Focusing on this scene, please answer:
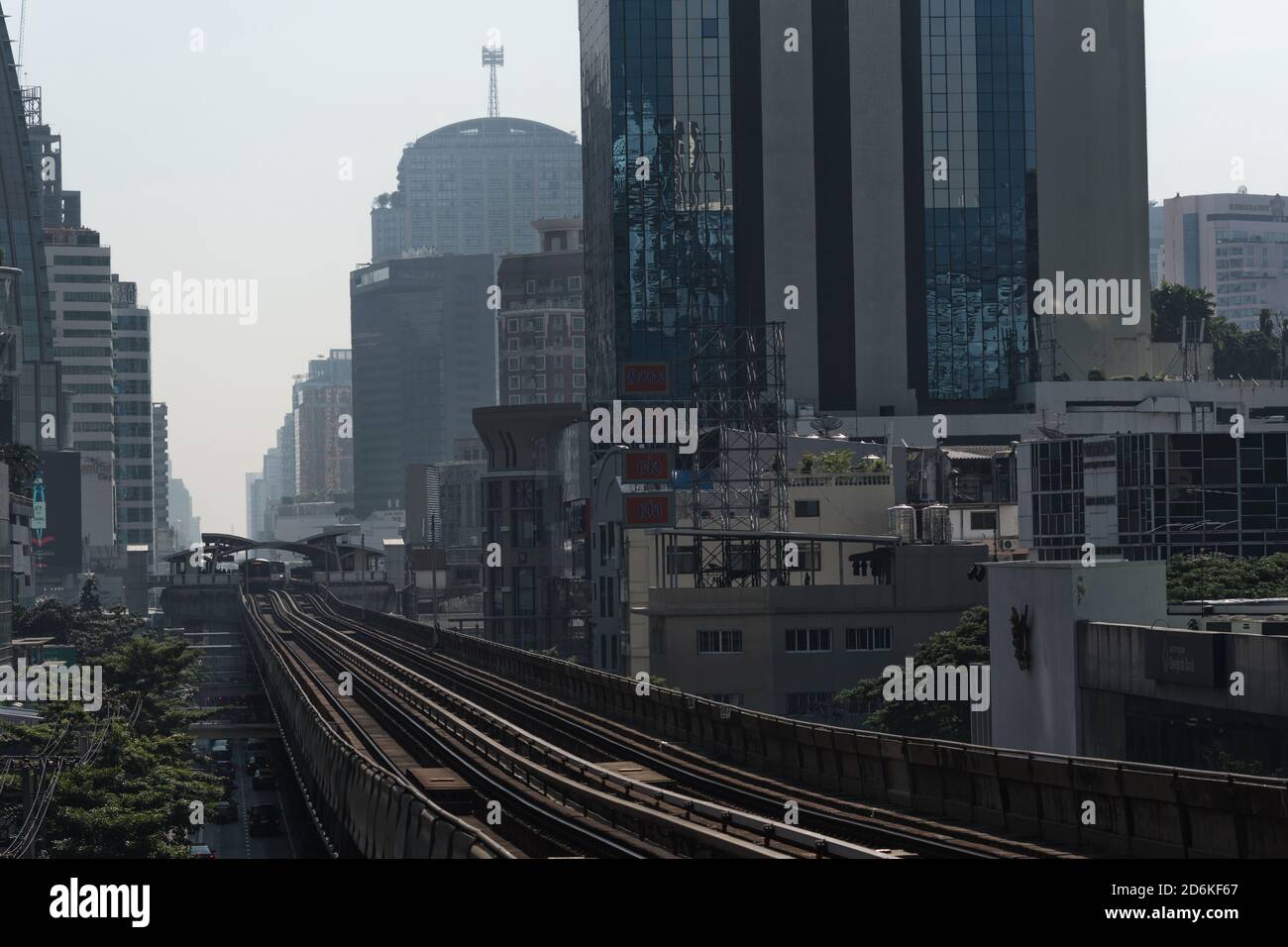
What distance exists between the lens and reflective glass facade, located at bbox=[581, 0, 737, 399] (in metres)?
175

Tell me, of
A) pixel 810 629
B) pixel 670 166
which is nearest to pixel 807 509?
pixel 810 629

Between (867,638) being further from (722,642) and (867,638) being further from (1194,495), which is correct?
(1194,495)

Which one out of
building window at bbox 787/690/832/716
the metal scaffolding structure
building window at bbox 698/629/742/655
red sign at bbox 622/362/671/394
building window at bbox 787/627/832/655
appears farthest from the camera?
red sign at bbox 622/362/671/394

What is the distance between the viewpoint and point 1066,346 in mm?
182500

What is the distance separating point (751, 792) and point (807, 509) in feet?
263

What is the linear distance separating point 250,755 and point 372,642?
40.6ft

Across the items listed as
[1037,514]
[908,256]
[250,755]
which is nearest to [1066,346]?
[908,256]

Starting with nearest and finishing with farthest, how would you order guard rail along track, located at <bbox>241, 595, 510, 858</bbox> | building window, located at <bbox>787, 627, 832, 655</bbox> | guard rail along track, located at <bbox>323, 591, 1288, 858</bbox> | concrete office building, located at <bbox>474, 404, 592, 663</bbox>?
guard rail along track, located at <bbox>323, 591, 1288, 858</bbox>
guard rail along track, located at <bbox>241, 595, 510, 858</bbox>
building window, located at <bbox>787, 627, 832, 655</bbox>
concrete office building, located at <bbox>474, 404, 592, 663</bbox>

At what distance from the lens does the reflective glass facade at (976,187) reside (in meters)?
180

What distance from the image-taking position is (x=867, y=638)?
9925 cm

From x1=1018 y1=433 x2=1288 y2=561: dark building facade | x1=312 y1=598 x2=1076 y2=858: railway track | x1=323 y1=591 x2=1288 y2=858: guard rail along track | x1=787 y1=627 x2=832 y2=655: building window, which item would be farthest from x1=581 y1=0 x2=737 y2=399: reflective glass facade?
x1=323 y1=591 x2=1288 y2=858: guard rail along track

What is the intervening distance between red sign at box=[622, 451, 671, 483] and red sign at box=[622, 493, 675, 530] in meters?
1.57

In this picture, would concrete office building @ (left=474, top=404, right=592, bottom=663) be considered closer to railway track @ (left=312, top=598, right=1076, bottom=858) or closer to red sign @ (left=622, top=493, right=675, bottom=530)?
red sign @ (left=622, top=493, right=675, bottom=530)

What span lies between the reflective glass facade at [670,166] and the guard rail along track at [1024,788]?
12699 cm
